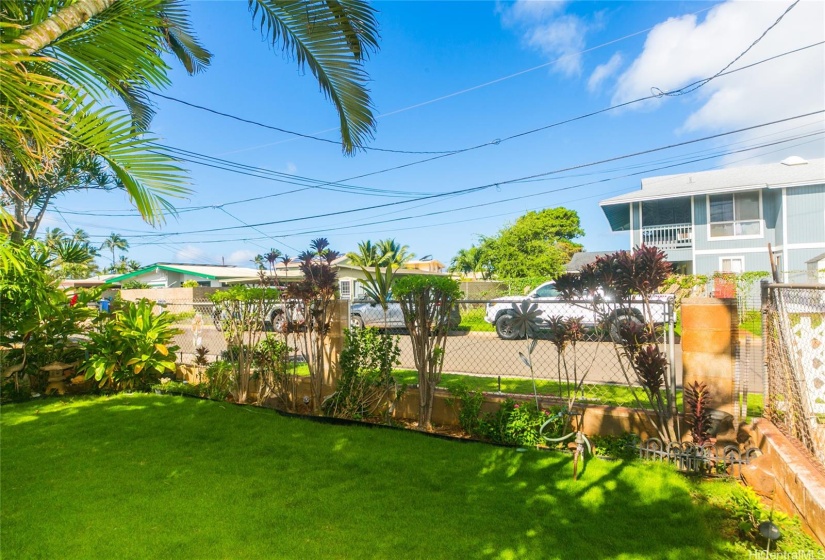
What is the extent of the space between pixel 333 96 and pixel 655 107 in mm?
10840

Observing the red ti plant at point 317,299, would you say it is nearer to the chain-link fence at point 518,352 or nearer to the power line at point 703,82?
the chain-link fence at point 518,352

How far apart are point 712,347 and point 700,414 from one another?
0.57m

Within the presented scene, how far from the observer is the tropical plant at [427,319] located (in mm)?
4156

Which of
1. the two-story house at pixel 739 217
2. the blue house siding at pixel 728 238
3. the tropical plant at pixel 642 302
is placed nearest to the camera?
the tropical plant at pixel 642 302

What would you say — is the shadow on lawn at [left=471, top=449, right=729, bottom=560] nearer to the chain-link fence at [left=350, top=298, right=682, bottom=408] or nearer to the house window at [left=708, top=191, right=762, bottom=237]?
the chain-link fence at [left=350, top=298, right=682, bottom=408]

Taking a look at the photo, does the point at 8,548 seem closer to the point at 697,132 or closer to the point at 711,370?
the point at 711,370

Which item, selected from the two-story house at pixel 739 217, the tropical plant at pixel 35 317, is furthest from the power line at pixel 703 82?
the tropical plant at pixel 35 317

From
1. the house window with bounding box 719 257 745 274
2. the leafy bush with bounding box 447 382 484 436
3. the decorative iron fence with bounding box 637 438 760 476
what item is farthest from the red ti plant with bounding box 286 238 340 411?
the house window with bounding box 719 257 745 274

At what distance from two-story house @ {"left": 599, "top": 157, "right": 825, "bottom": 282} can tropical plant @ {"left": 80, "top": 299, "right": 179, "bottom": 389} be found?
55.6 ft

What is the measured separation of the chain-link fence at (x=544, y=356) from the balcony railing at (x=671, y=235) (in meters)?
12.6

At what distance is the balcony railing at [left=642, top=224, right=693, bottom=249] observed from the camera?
1898 cm

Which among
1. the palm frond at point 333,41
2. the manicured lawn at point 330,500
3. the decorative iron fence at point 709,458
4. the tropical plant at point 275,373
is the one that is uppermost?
the palm frond at point 333,41

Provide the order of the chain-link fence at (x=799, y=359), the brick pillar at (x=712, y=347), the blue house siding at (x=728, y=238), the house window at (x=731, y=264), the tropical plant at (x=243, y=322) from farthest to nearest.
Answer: the house window at (x=731, y=264), the blue house siding at (x=728, y=238), the tropical plant at (x=243, y=322), the brick pillar at (x=712, y=347), the chain-link fence at (x=799, y=359)

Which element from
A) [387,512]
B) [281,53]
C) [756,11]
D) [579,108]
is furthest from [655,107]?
[387,512]
